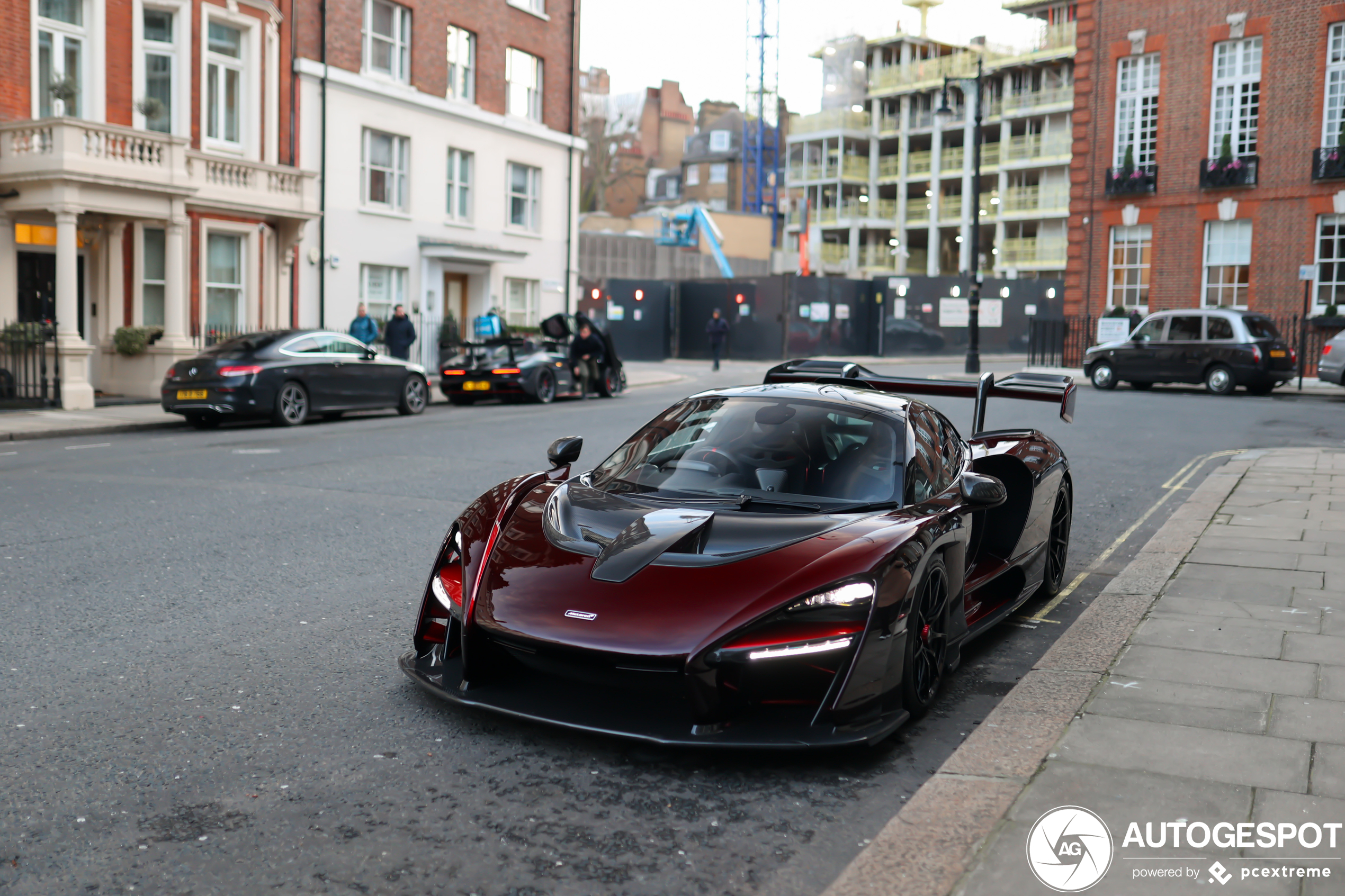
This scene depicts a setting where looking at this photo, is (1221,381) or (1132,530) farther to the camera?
(1221,381)

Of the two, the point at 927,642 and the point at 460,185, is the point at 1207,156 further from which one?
the point at 927,642

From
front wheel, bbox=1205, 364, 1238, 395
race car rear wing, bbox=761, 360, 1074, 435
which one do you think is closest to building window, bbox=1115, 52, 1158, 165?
front wheel, bbox=1205, 364, 1238, 395

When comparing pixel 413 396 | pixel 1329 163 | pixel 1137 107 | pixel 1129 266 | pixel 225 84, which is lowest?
pixel 413 396

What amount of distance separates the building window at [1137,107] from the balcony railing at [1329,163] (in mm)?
4381

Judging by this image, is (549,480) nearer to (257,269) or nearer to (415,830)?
(415,830)

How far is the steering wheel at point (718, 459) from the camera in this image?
5.19 meters

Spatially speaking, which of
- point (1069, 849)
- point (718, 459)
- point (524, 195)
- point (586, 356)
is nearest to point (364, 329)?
point (586, 356)

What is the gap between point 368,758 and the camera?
4.02m

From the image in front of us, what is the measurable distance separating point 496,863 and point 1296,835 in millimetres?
2248

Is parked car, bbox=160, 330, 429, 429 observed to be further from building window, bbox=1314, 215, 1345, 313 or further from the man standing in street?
building window, bbox=1314, 215, 1345, 313

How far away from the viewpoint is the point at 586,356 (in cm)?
2417

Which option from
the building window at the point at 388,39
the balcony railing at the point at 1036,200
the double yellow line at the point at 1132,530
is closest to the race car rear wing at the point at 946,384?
the double yellow line at the point at 1132,530

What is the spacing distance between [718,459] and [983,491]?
1142mm

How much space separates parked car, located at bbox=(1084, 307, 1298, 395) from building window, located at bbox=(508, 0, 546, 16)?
17864 mm
